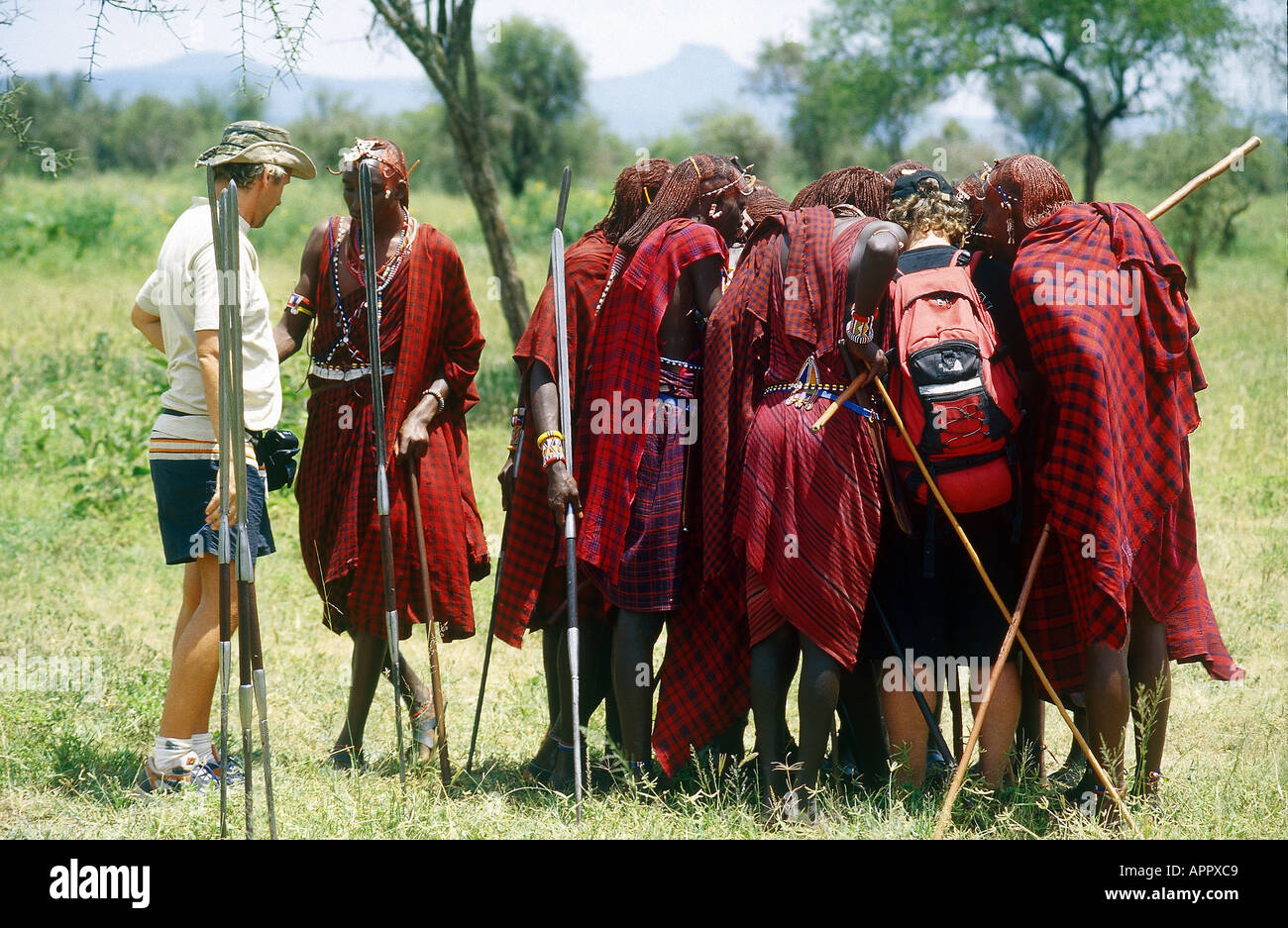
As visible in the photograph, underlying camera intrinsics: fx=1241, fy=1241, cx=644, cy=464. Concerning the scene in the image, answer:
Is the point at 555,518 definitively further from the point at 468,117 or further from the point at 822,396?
the point at 468,117

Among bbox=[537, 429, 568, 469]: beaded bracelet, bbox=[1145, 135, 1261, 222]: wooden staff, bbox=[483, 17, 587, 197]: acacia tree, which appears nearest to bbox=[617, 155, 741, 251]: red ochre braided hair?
bbox=[537, 429, 568, 469]: beaded bracelet

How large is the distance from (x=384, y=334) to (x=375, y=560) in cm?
79

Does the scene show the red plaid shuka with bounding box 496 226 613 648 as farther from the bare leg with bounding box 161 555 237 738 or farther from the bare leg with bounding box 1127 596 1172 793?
the bare leg with bounding box 1127 596 1172 793

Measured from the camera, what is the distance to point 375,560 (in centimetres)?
435

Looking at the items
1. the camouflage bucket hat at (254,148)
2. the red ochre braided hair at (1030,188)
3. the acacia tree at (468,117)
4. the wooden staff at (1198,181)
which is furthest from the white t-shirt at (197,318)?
the acacia tree at (468,117)

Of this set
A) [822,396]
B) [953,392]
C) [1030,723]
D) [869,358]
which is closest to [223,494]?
[822,396]

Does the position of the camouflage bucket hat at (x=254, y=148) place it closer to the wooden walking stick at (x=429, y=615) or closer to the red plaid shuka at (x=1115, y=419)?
the wooden walking stick at (x=429, y=615)

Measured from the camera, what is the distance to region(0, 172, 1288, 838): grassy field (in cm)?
374

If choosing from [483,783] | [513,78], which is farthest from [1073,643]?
[513,78]

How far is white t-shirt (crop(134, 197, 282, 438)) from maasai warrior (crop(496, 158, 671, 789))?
0.83 metres

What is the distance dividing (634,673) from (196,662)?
143cm

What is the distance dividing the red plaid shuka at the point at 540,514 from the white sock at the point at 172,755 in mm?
1075
